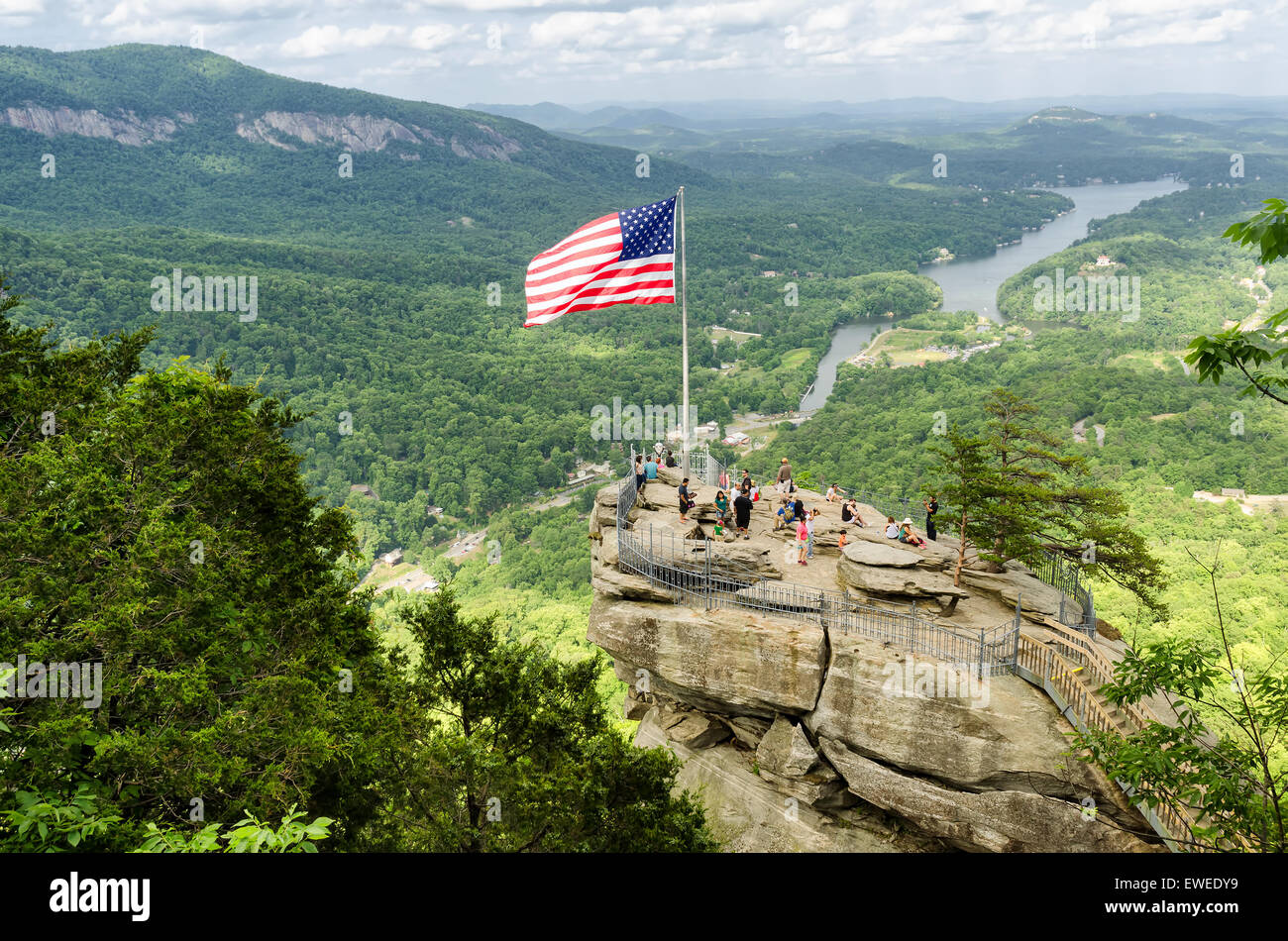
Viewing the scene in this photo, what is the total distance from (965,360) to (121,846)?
379ft

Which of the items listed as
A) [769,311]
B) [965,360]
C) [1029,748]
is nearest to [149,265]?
[769,311]

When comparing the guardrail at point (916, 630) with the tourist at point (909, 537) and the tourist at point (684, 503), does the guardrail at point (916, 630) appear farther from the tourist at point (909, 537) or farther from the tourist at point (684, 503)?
the tourist at point (909, 537)

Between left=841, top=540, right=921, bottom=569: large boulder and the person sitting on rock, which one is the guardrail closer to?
left=841, top=540, right=921, bottom=569: large boulder

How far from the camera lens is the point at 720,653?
57.4 feet

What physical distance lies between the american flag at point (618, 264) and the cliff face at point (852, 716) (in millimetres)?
6281

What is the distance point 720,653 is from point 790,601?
6.39 ft

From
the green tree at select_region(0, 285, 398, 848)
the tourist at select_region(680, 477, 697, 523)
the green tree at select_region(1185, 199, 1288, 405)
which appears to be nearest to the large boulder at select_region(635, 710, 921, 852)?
the tourist at select_region(680, 477, 697, 523)

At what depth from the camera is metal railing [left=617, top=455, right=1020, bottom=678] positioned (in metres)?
15.8

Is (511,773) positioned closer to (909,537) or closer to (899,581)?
(899,581)

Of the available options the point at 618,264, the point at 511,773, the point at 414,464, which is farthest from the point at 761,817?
the point at 414,464

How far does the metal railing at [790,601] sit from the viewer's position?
15766 mm

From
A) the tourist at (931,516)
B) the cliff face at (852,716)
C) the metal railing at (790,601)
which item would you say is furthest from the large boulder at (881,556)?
the tourist at (931,516)

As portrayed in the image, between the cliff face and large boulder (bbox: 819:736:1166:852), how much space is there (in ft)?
0.08
